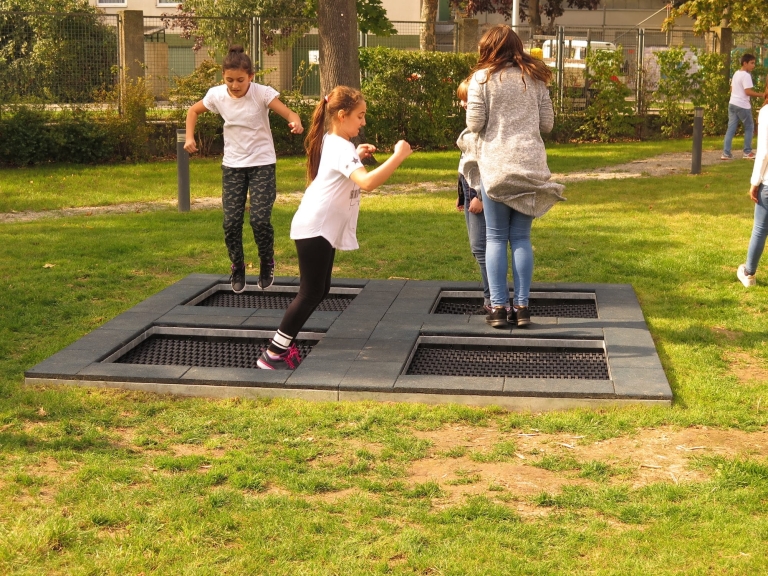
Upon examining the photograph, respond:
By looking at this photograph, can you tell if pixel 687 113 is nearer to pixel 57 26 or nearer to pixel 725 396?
pixel 57 26

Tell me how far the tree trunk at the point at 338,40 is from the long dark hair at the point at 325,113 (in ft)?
37.1

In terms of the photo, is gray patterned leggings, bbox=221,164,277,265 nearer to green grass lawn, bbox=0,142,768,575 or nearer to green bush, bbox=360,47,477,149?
green grass lawn, bbox=0,142,768,575

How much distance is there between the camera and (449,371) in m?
6.15

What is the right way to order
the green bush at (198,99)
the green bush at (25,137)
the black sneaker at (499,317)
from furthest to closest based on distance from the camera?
the green bush at (198,99)
the green bush at (25,137)
the black sneaker at (499,317)

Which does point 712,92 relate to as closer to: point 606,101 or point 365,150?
point 606,101

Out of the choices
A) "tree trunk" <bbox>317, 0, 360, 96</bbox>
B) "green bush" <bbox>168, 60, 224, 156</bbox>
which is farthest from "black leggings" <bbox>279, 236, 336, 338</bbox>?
"green bush" <bbox>168, 60, 224, 156</bbox>

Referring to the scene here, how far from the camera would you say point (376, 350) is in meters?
6.36

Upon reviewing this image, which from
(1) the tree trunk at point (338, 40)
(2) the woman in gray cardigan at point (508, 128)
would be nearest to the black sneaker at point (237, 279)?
(2) the woman in gray cardigan at point (508, 128)

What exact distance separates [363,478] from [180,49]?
1780cm

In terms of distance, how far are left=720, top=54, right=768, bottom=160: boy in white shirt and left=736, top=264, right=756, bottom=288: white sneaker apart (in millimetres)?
11142

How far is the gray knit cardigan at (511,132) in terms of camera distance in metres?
6.38

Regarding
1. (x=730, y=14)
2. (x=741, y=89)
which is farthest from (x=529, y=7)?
(x=741, y=89)

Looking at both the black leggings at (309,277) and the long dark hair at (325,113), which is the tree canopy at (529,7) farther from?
the black leggings at (309,277)

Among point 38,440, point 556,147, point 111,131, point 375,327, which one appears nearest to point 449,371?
point 375,327
